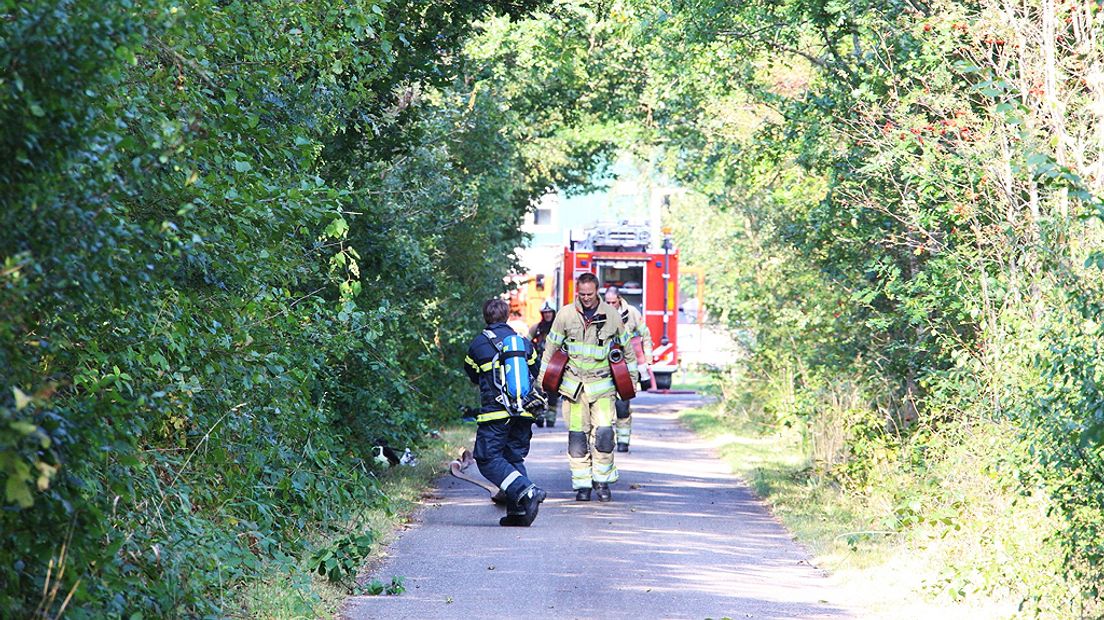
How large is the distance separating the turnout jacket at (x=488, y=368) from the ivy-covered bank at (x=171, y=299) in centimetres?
79

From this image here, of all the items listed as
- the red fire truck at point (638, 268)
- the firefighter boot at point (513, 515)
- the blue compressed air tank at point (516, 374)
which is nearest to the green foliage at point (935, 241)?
the firefighter boot at point (513, 515)

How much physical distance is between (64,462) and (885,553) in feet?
22.1

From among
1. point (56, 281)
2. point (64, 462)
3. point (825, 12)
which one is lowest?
point (64, 462)

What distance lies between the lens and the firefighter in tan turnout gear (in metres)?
13.1

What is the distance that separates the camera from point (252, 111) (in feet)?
23.2

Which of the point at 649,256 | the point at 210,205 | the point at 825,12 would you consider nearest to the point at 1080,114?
the point at 825,12

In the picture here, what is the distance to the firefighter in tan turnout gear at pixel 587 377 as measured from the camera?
13.1 m

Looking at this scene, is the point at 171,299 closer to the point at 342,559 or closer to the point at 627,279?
the point at 342,559

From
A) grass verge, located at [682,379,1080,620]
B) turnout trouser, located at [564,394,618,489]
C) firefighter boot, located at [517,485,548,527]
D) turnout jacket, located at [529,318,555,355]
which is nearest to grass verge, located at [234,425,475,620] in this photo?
firefighter boot, located at [517,485,548,527]

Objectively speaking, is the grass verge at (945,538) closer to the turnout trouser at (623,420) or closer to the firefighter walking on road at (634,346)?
the firefighter walking on road at (634,346)

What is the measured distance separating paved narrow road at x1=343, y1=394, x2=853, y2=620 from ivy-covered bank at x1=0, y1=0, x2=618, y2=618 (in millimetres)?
785

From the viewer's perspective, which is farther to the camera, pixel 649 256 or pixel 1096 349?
pixel 649 256

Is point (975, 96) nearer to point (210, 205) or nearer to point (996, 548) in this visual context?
point (996, 548)

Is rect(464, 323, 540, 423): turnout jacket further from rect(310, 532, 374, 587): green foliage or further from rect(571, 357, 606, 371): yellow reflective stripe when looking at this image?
rect(310, 532, 374, 587): green foliage
